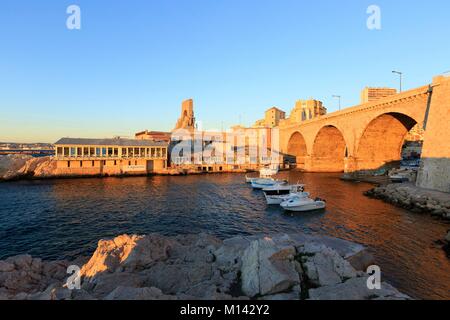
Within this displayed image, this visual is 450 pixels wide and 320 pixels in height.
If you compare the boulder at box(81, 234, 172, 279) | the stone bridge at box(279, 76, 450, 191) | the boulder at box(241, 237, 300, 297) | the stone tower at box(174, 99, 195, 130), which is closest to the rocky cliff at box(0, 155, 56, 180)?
the boulder at box(81, 234, 172, 279)

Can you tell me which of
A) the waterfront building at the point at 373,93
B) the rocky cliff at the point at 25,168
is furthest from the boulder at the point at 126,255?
the waterfront building at the point at 373,93

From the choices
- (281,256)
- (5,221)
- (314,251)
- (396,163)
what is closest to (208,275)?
(281,256)

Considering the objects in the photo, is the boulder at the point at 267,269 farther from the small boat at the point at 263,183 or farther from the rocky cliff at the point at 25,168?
the rocky cliff at the point at 25,168

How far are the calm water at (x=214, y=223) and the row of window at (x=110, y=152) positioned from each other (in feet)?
74.0

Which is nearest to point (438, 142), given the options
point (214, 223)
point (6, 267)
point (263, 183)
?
point (263, 183)

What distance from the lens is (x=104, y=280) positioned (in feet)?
37.3

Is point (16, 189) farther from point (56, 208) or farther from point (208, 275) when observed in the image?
point (208, 275)

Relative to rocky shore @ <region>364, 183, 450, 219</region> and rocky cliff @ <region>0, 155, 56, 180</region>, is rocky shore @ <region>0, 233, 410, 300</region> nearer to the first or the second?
rocky shore @ <region>364, 183, 450, 219</region>

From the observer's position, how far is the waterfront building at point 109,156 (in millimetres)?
64500

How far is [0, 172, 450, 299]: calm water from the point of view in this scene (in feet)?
56.2

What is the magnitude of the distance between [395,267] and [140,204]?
3268 centimetres

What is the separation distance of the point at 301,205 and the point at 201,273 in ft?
75.1

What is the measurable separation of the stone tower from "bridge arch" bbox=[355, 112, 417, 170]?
102667 millimetres

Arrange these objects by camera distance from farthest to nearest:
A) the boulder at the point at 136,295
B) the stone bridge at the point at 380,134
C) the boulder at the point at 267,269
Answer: the stone bridge at the point at 380,134
the boulder at the point at 267,269
the boulder at the point at 136,295
